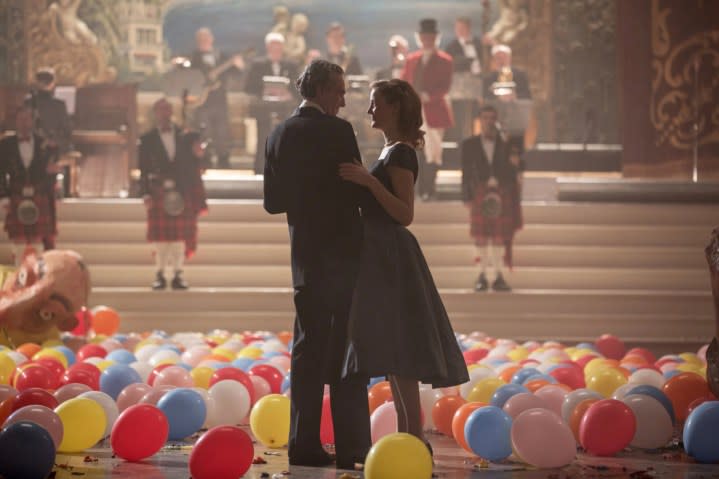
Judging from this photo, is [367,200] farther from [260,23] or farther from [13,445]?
[260,23]

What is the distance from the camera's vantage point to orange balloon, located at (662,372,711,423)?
17.3 feet

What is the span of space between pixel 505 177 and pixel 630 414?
20.1 ft

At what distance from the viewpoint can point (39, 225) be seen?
10.2 meters

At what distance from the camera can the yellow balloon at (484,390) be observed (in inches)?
209

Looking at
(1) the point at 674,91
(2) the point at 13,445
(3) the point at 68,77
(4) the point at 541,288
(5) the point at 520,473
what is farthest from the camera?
(3) the point at 68,77

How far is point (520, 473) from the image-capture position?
4254mm

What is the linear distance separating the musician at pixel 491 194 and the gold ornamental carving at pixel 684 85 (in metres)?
2.39

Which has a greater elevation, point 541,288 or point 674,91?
point 674,91

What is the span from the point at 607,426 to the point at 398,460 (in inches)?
43.9

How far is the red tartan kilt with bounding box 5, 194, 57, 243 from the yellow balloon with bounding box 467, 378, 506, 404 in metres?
5.75

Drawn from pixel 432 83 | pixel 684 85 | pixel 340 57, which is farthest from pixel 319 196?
pixel 340 57

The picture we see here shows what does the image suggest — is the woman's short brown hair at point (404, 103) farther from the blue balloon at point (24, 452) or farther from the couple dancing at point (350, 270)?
the blue balloon at point (24, 452)

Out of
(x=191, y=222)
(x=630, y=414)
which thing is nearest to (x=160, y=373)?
(x=630, y=414)

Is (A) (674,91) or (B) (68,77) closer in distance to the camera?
(A) (674,91)
